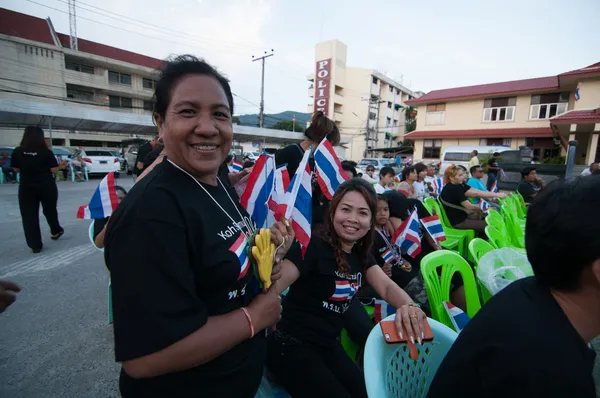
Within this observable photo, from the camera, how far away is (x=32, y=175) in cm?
447

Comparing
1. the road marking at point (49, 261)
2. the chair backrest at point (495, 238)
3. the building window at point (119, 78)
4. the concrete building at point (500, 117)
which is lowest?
the road marking at point (49, 261)

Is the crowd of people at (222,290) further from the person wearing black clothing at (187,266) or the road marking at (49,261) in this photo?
the road marking at (49,261)

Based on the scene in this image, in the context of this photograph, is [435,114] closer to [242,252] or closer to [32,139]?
[32,139]

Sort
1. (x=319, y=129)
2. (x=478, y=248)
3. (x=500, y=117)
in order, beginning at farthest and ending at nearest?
1. (x=500, y=117)
2. (x=319, y=129)
3. (x=478, y=248)

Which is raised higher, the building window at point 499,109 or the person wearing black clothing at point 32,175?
the building window at point 499,109

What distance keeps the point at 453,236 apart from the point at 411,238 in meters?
2.17

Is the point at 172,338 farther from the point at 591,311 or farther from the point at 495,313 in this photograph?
the point at 591,311

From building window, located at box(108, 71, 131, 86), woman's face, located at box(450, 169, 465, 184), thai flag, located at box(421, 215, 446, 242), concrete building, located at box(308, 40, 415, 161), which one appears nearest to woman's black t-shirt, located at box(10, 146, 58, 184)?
thai flag, located at box(421, 215, 446, 242)

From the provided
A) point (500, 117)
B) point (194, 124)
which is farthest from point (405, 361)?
point (500, 117)

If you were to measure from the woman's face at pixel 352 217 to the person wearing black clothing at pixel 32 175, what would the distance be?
189 inches

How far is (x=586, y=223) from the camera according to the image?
0.82 meters

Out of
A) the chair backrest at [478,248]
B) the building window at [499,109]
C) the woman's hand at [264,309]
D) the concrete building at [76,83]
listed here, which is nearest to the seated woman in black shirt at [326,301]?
the woman's hand at [264,309]

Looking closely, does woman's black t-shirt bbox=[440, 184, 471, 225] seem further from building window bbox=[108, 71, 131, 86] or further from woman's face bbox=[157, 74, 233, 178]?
building window bbox=[108, 71, 131, 86]

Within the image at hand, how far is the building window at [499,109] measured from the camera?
23469mm
